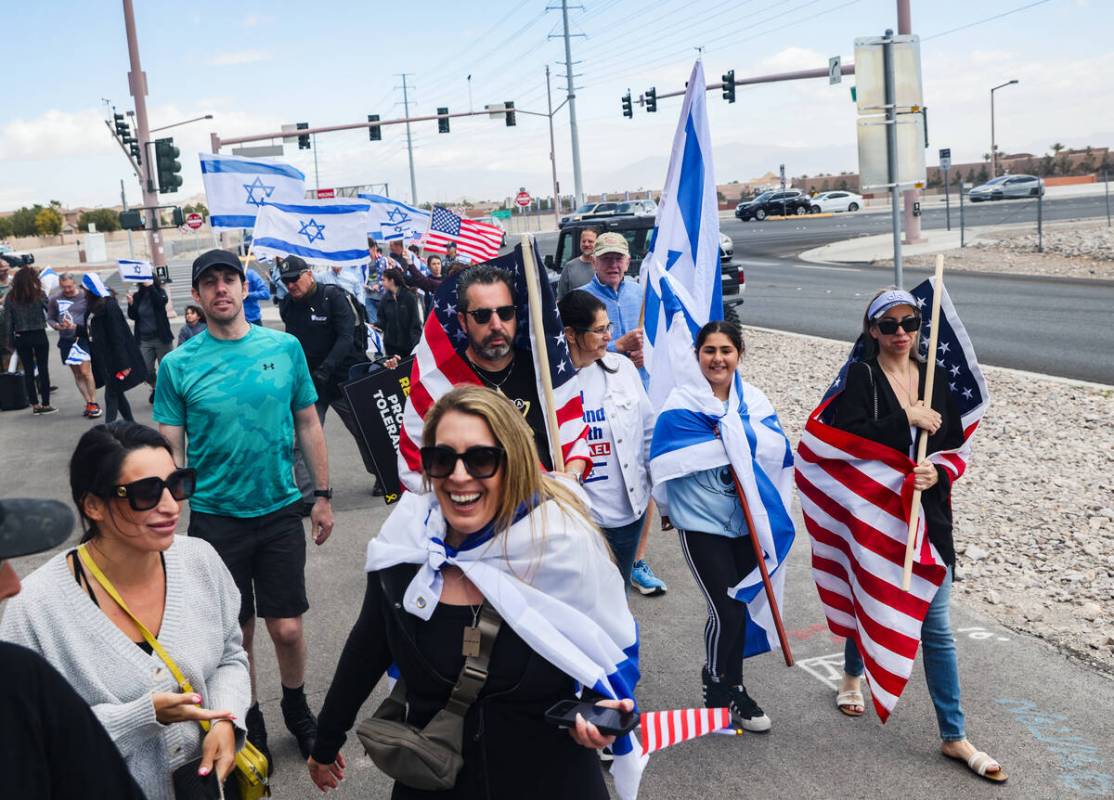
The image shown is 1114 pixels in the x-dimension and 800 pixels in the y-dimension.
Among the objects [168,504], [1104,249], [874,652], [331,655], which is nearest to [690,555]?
[874,652]

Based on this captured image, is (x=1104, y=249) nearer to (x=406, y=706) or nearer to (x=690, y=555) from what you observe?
(x=690, y=555)

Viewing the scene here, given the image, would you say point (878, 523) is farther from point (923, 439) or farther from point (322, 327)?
point (322, 327)

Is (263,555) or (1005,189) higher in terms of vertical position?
(1005,189)

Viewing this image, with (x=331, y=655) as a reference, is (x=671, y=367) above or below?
above

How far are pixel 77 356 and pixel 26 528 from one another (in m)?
13.4

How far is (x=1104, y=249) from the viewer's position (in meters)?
26.7

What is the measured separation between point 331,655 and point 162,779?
3037mm

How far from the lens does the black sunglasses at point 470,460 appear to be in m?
2.71

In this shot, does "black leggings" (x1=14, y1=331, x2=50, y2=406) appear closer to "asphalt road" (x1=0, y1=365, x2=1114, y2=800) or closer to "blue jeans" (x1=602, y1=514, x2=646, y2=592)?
"asphalt road" (x1=0, y1=365, x2=1114, y2=800)

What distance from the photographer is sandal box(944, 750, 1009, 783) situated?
4.24 metres

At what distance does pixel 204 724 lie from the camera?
291 cm

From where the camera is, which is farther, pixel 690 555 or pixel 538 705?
pixel 690 555

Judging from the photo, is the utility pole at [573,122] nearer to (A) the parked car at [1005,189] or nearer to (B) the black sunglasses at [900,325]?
(A) the parked car at [1005,189]

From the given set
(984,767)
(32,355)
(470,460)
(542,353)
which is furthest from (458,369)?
Answer: (32,355)
